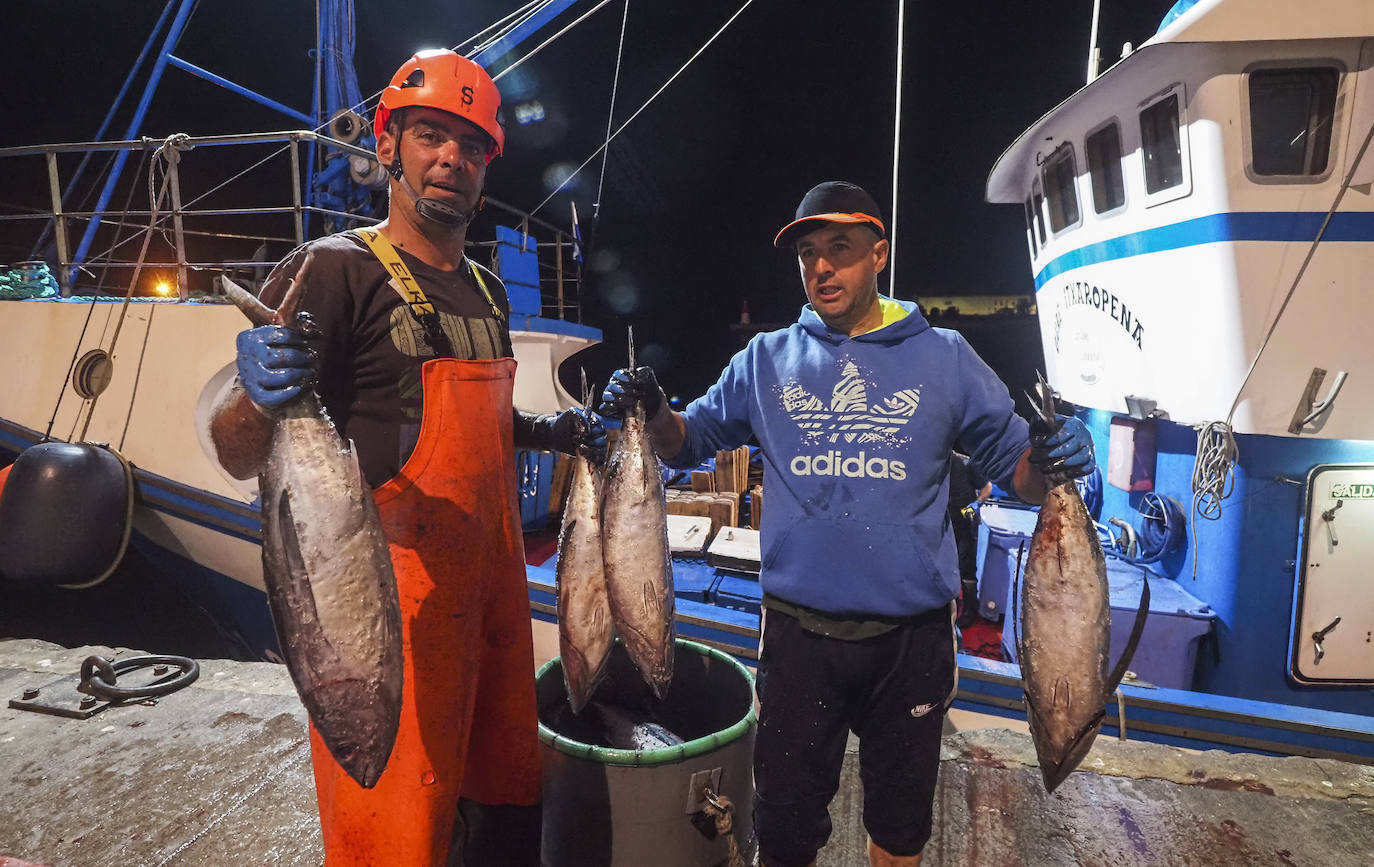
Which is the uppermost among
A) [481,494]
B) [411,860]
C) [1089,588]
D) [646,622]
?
[481,494]

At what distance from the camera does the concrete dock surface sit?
255 centimetres

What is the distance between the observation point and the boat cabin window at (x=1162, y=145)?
15.5 feet

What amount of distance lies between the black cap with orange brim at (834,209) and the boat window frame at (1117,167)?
456 cm

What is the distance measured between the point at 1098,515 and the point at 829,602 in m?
5.93

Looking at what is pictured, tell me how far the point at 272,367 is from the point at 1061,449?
207cm

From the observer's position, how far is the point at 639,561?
1.94 metres

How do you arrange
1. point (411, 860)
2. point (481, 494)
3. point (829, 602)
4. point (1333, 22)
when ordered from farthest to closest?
point (1333, 22) → point (829, 602) → point (481, 494) → point (411, 860)

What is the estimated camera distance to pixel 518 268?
8875mm

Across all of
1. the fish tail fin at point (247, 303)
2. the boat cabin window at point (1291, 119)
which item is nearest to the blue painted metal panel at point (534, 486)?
the fish tail fin at point (247, 303)

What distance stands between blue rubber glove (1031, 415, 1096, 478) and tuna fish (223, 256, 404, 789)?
5.88ft

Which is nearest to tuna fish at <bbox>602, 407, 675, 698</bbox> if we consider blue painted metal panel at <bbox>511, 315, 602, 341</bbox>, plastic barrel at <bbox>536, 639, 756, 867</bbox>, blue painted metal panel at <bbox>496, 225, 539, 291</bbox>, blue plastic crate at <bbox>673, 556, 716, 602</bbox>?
plastic barrel at <bbox>536, 639, 756, 867</bbox>

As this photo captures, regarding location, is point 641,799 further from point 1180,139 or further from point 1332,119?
point 1332,119

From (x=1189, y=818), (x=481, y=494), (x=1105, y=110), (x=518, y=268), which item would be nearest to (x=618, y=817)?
(x=481, y=494)

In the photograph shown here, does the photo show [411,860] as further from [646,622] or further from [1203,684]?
[1203,684]
